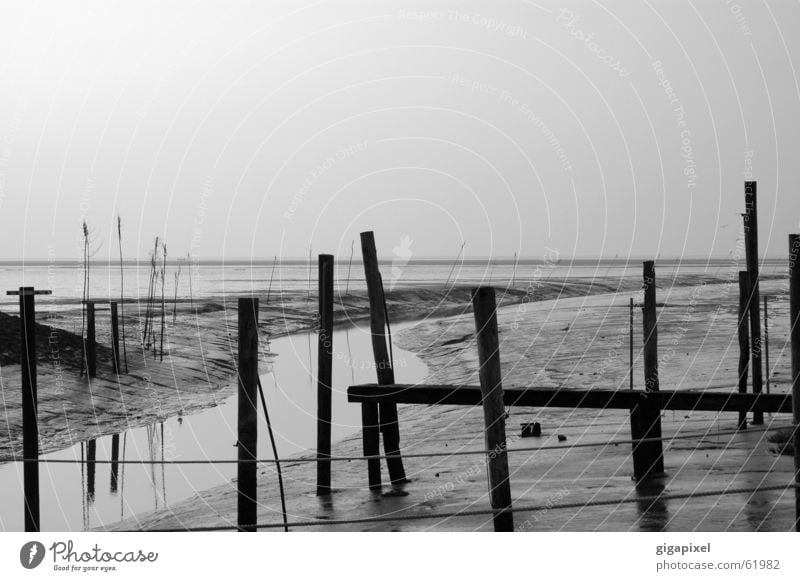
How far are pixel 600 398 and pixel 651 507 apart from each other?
1.20 meters

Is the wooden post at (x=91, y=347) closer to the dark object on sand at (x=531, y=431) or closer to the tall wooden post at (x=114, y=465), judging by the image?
the tall wooden post at (x=114, y=465)

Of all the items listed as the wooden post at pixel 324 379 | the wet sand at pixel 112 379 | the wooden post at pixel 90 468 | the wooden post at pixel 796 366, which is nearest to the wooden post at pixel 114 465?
the wooden post at pixel 90 468

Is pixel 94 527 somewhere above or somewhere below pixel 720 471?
below

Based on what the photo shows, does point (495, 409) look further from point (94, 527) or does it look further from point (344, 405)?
point (344, 405)

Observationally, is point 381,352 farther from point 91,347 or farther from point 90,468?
point 91,347

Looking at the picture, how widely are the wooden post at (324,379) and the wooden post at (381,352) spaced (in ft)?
1.40

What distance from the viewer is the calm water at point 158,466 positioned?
11312 mm

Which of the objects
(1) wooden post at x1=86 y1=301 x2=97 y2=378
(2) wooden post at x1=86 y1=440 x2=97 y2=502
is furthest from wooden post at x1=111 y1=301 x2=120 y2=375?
(2) wooden post at x1=86 y1=440 x2=97 y2=502

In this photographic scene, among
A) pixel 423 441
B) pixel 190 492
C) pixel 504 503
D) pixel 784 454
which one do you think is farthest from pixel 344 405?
pixel 504 503

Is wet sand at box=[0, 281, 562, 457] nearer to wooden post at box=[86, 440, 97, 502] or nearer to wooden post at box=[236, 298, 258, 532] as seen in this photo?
wooden post at box=[86, 440, 97, 502]

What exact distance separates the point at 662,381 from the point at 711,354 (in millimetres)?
3536
